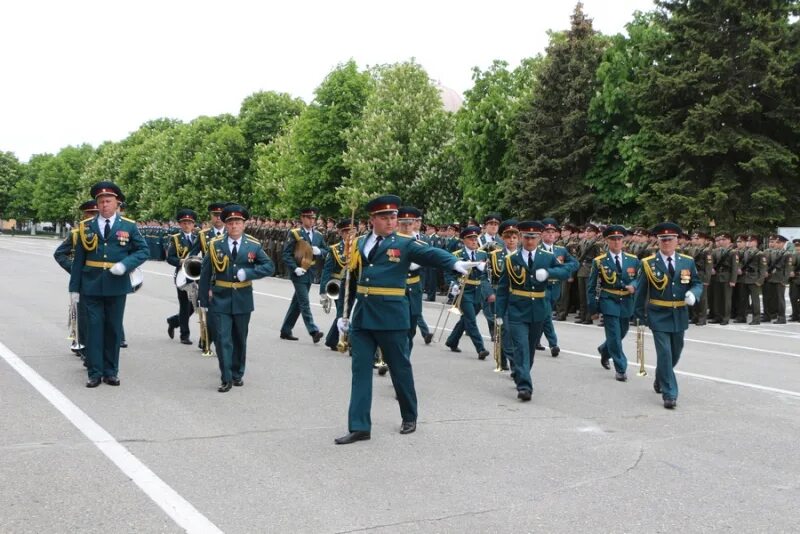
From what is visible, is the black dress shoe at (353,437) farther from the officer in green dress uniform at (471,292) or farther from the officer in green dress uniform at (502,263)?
the officer in green dress uniform at (471,292)

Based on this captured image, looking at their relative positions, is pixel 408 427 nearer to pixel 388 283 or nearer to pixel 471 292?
pixel 388 283

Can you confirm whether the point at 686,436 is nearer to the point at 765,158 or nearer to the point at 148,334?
the point at 148,334

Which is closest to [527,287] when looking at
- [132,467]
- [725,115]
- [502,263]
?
[502,263]

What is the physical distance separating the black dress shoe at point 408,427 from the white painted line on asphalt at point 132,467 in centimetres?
230

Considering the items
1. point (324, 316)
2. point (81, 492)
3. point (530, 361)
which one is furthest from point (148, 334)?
Answer: point (81, 492)

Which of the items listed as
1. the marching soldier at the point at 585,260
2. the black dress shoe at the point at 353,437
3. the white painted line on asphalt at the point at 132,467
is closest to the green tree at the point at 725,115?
the marching soldier at the point at 585,260

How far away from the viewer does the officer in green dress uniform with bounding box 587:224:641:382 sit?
1149 cm

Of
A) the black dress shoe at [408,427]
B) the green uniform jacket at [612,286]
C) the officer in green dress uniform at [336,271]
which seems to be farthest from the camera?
the officer in green dress uniform at [336,271]

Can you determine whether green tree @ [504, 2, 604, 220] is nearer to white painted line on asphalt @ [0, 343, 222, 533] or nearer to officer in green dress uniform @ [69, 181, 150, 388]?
officer in green dress uniform @ [69, 181, 150, 388]

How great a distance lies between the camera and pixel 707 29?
3100 centimetres

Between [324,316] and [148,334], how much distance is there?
444cm

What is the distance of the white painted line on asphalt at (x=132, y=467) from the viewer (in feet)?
17.1

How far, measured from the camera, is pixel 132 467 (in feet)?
20.6

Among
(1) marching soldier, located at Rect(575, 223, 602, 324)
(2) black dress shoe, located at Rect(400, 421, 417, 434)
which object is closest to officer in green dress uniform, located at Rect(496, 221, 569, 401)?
(2) black dress shoe, located at Rect(400, 421, 417, 434)
